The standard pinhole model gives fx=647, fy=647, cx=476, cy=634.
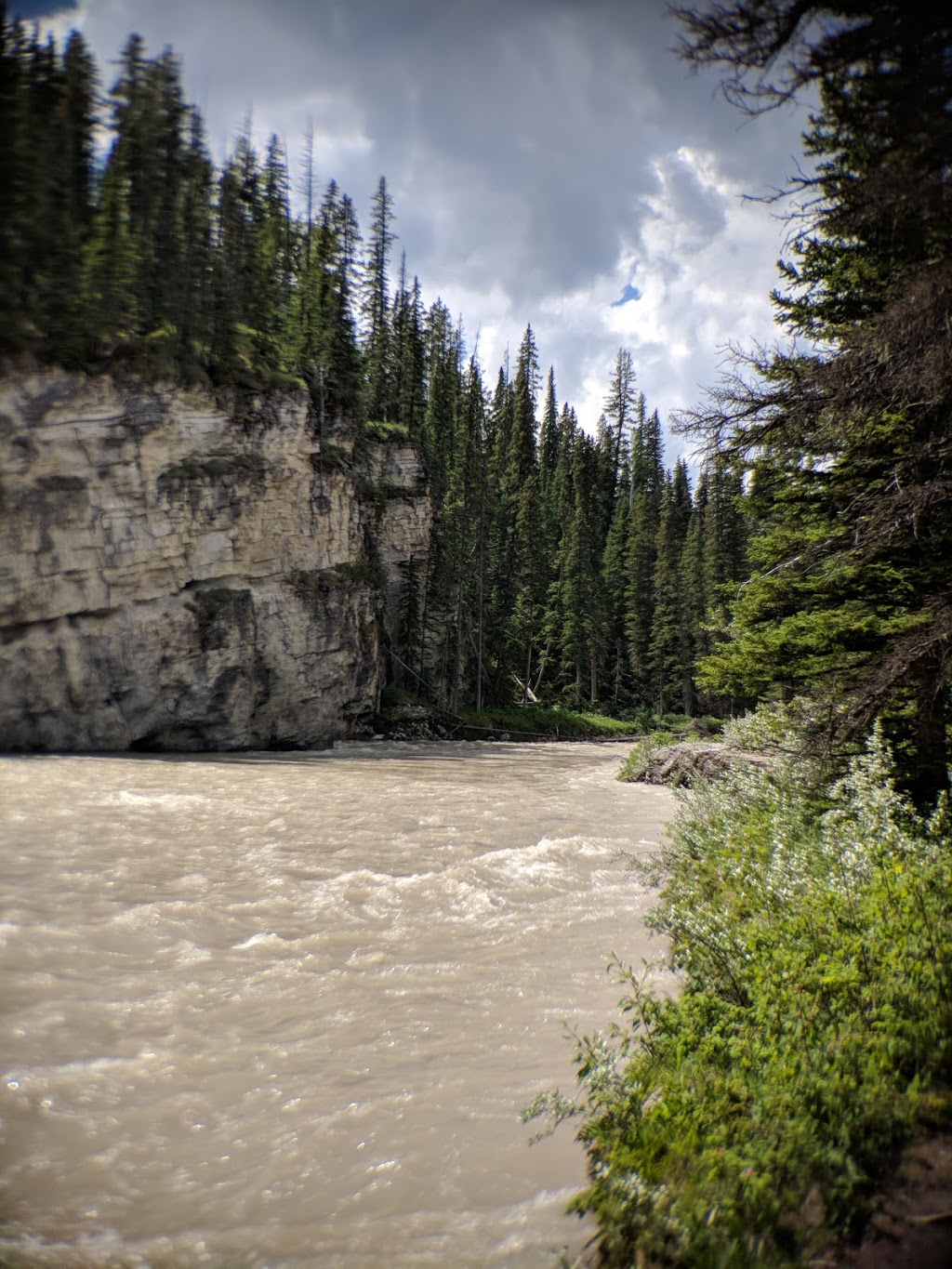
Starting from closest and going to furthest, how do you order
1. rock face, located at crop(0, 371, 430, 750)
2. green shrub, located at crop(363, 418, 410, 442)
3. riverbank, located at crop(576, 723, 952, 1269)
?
riverbank, located at crop(576, 723, 952, 1269)
rock face, located at crop(0, 371, 430, 750)
green shrub, located at crop(363, 418, 410, 442)

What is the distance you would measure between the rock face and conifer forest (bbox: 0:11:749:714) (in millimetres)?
2376

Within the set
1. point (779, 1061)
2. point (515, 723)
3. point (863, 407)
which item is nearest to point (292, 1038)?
point (779, 1061)

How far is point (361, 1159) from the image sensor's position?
3.40 metres

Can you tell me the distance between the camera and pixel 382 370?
48.3 meters

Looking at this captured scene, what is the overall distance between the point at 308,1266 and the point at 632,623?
5992 cm

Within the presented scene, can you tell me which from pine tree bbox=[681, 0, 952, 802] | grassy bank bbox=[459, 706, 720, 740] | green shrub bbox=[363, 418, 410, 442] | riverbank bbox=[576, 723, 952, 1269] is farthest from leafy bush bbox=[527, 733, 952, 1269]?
green shrub bbox=[363, 418, 410, 442]

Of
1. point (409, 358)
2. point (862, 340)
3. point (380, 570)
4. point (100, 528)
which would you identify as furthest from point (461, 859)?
point (409, 358)

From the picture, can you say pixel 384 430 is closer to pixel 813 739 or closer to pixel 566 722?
pixel 566 722

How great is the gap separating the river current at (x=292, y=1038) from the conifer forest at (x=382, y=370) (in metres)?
5.32

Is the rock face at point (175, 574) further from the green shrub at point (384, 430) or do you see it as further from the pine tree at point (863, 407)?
the pine tree at point (863, 407)

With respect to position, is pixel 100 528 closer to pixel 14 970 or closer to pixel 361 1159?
pixel 14 970

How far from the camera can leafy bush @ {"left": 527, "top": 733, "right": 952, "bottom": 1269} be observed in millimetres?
2477

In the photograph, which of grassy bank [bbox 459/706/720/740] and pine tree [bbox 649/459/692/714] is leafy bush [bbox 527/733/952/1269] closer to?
grassy bank [bbox 459/706/720/740]

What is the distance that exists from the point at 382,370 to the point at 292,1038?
49638 mm
